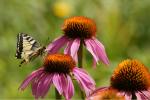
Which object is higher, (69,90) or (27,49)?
(27,49)

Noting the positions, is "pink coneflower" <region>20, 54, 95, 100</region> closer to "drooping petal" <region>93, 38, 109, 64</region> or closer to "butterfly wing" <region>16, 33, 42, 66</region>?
"butterfly wing" <region>16, 33, 42, 66</region>

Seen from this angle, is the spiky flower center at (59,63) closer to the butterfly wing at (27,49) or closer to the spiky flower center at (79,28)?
the butterfly wing at (27,49)

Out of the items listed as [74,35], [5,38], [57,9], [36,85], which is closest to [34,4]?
[57,9]

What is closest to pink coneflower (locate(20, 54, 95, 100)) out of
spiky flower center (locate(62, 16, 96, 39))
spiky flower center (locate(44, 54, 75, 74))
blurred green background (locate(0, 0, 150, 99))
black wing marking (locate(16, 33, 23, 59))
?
spiky flower center (locate(44, 54, 75, 74))

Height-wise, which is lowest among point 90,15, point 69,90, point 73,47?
point 90,15

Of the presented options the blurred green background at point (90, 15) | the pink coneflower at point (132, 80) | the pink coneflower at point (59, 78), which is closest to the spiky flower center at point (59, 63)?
the pink coneflower at point (59, 78)

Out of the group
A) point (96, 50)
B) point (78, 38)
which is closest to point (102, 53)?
point (96, 50)

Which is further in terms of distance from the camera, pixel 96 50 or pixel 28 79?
pixel 96 50

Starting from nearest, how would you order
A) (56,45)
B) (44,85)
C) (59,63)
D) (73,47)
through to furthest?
1. (44,85)
2. (59,63)
3. (73,47)
4. (56,45)

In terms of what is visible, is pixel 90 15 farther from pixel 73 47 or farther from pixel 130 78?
pixel 130 78
